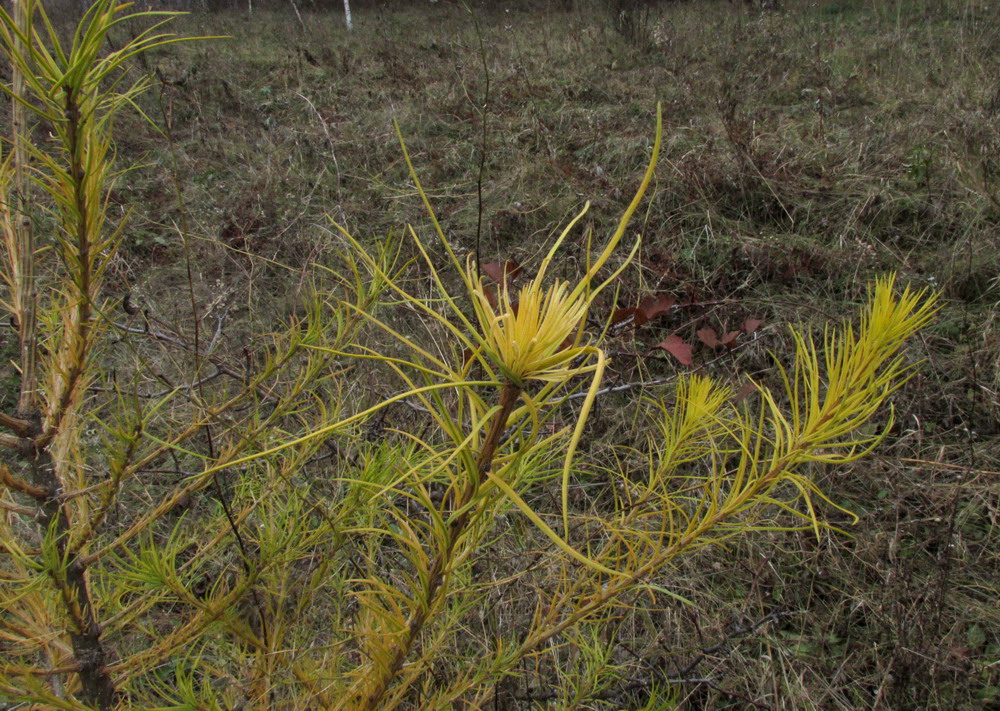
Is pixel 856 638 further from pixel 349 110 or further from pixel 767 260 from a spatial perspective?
pixel 349 110

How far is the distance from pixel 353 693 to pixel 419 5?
1090 cm

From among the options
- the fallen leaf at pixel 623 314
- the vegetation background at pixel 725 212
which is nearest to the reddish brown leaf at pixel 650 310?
the fallen leaf at pixel 623 314

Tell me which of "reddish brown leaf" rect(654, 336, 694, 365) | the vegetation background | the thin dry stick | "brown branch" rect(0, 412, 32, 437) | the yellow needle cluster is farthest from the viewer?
"reddish brown leaf" rect(654, 336, 694, 365)

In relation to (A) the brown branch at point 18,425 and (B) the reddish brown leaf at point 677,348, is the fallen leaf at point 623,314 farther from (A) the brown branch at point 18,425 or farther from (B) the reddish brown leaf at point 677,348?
(A) the brown branch at point 18,425

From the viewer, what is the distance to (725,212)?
3199 millimetres

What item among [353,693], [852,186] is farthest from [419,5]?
[353,693]

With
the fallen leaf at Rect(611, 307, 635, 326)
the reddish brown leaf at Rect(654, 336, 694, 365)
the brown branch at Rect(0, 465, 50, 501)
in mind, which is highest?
the brown branch at Rect(0, 465, 50, 501)

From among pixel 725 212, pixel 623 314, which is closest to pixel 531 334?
pixel 623 314

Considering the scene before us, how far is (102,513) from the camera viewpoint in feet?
2.69

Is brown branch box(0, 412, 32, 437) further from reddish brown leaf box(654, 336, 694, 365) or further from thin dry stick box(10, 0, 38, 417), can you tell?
reddish brown leaf box(654, 336, 694, 365)

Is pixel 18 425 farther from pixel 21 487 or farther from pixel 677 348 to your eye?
pixel 677 348

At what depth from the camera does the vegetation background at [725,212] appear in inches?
69.9

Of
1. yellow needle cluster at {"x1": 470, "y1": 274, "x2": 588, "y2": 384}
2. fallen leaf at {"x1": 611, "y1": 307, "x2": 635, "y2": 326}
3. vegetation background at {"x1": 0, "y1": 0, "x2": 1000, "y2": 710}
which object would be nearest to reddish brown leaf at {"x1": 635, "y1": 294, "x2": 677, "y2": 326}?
fallen leaf at {"x1": 611, "y1": 307, "x2": 635, "y2": 326}

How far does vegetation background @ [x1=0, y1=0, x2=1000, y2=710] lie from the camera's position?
1776 millimetres
